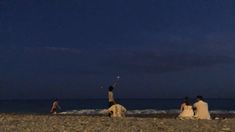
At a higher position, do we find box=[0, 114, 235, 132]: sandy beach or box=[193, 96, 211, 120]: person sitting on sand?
box=[193, 96, 211, 120]: person sitting on sand

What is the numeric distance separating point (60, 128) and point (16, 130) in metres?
1.61

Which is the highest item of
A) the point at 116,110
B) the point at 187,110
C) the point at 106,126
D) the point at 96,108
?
the point at 96,108

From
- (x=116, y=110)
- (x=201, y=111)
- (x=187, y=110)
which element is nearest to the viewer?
(x=116, y=110)

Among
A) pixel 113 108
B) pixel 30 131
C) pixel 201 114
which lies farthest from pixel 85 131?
pixel 201 114

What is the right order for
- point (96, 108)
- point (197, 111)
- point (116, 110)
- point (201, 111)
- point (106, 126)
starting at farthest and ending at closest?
point (96, 108) → point (197, 111) → point (201, 111) → point (116, 110) → point (106, 126)

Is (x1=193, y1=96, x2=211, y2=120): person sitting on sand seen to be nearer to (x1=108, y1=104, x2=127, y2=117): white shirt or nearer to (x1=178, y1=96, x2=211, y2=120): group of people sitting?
(x1=178, y1=96, x2=211, y2=120): group of people sitting

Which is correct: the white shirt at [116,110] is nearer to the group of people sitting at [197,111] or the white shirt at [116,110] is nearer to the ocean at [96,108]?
the group of people sitting at [197,111]

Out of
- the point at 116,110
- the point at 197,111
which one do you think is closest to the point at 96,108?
the point at 197,111

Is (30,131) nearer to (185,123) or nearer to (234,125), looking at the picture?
(185,123)

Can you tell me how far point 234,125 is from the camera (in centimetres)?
2486

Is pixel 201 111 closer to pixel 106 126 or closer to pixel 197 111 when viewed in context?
pixel 197 111

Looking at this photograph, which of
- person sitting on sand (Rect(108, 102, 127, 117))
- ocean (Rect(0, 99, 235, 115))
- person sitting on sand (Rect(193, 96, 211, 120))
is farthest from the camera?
ocean (Rect(0, 99, 235, 115))

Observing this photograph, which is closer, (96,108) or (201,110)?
(201,110)

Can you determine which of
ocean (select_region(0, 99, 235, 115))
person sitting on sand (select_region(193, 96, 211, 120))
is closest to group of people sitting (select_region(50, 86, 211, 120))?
person sitting on sand (select_region(193, 96, 211, 120))
